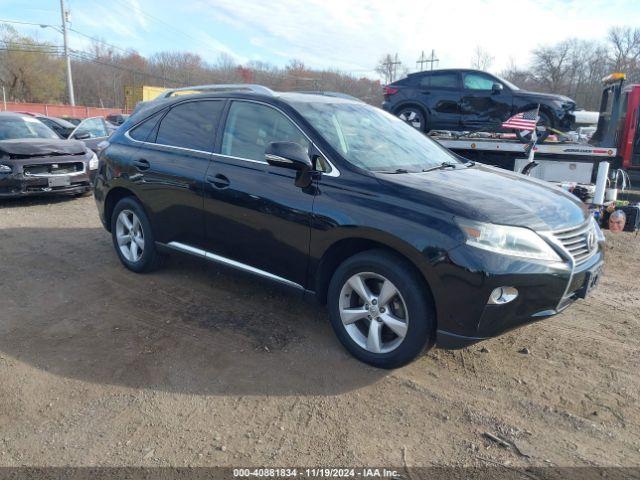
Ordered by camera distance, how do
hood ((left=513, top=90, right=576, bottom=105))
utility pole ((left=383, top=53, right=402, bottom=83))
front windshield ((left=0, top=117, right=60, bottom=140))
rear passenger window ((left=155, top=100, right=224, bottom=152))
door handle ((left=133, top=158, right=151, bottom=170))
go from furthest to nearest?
utility pole ((left=383, top=53, right=402, bottom=83)), hood ((left=513, top=90, right=576, bottom=105)), front windshield ((left=0, top=117, right=60, bottom=140)), door handle ((left=133, top=158, right=151, bottom=170)), rear passenger window ((left=155, top=100, right=224, bottom=152))

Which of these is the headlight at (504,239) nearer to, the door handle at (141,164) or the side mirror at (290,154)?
the side mirror at (290,154)

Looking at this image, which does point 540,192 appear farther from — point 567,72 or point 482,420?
point 567,72

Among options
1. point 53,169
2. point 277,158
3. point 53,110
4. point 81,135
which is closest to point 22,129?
point 53,169

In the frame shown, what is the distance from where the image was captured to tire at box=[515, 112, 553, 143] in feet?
28.1

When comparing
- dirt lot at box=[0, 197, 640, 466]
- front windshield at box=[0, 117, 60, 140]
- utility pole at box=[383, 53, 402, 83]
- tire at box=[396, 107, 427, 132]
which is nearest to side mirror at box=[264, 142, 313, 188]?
dirt lot at box=[0, 197, 640, 466]

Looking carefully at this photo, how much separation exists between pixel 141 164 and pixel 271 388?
108 inches

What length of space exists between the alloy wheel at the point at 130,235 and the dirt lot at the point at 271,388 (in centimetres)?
56

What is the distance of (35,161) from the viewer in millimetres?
8422

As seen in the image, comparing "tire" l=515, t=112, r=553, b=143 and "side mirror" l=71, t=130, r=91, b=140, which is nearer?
"tire" l=515, t=112, r=553, b=143

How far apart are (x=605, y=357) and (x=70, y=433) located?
3.63m

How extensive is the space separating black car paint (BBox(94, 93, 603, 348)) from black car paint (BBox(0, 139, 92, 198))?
4.72 meters

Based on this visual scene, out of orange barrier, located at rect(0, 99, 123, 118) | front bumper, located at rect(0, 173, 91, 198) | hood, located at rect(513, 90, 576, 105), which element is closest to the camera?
front bumper, located at rect(0, 173, 91, 198)

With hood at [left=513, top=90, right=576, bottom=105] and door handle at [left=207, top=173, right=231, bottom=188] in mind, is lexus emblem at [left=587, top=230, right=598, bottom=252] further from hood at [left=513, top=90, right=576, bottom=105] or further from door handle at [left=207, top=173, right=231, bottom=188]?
hood at [left=513, top=90, right=576, bottom=105]

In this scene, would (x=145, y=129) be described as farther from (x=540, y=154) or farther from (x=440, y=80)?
(x=540, y=154)
